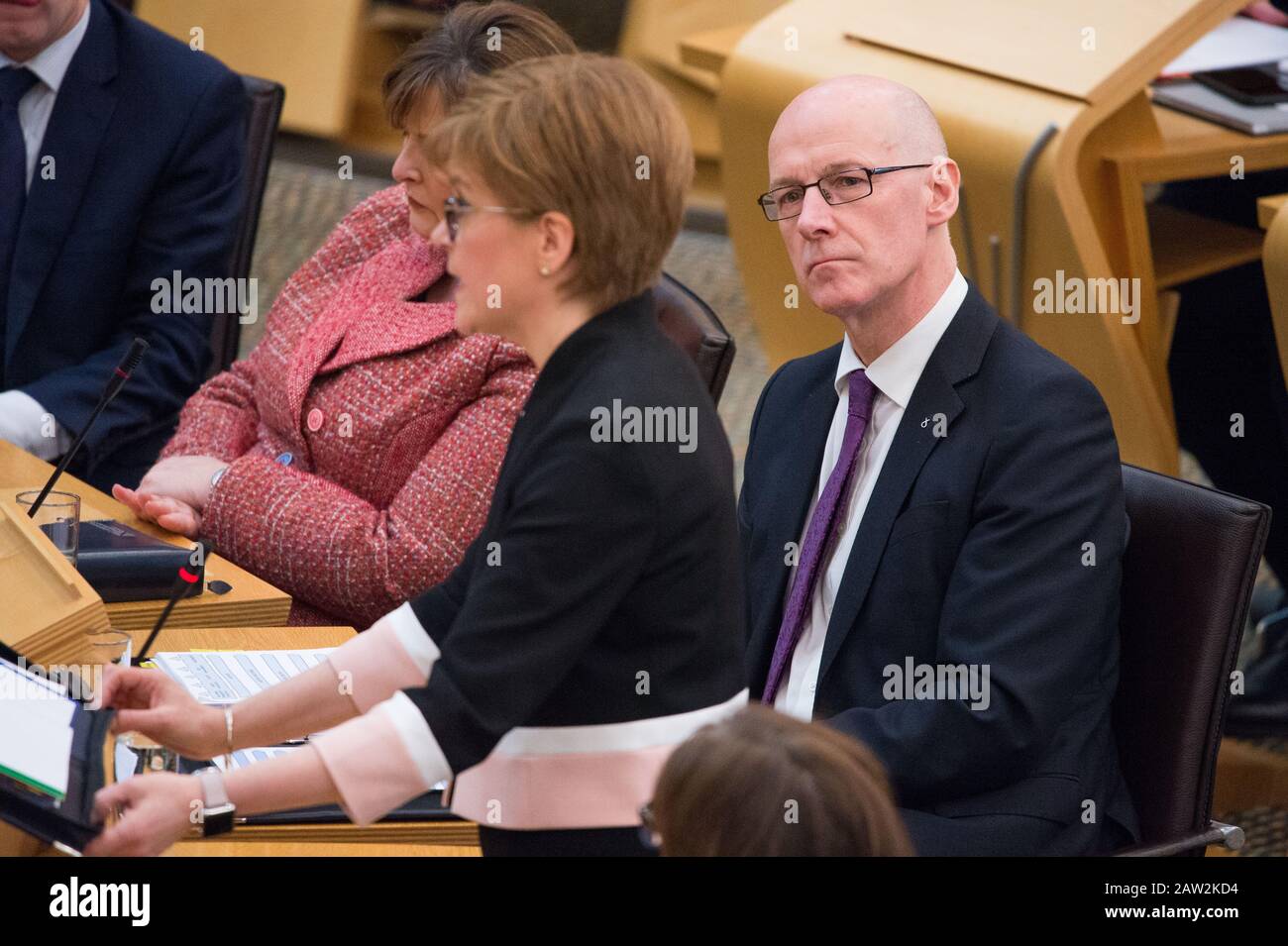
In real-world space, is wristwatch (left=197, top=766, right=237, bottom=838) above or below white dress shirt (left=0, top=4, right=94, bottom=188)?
below

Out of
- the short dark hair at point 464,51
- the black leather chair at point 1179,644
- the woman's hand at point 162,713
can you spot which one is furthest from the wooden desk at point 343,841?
the short dark hair at point 464,51

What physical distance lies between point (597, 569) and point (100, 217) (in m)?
1.73

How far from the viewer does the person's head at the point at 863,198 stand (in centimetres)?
183

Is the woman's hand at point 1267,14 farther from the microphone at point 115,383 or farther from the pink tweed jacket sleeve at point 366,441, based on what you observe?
the microphone at point 115,383

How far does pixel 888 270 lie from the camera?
5.99 ft

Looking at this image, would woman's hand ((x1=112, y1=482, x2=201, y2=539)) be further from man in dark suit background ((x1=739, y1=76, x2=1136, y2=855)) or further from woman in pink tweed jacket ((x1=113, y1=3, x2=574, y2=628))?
man in dark suit background ((x1=739, y1=76, x2=1136, y2=855))

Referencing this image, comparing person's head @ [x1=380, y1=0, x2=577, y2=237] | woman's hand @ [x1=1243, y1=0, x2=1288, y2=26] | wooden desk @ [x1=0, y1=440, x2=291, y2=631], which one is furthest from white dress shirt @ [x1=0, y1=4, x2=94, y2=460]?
woman's hand @ [x1=1243, y1=0, x2=1288, y2=26]

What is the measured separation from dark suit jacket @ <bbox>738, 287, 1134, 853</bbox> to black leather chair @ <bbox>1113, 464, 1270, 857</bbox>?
0.10 ft

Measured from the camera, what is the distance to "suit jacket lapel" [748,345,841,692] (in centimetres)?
191

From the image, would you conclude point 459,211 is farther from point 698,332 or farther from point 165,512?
point 165,512

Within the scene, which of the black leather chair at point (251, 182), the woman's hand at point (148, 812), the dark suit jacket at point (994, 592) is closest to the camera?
the woman's hand at point (148, 812)

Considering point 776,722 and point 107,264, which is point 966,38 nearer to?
point 107,264

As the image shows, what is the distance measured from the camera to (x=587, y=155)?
4.24 ft

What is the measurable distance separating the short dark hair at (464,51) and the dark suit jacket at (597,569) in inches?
30.2
